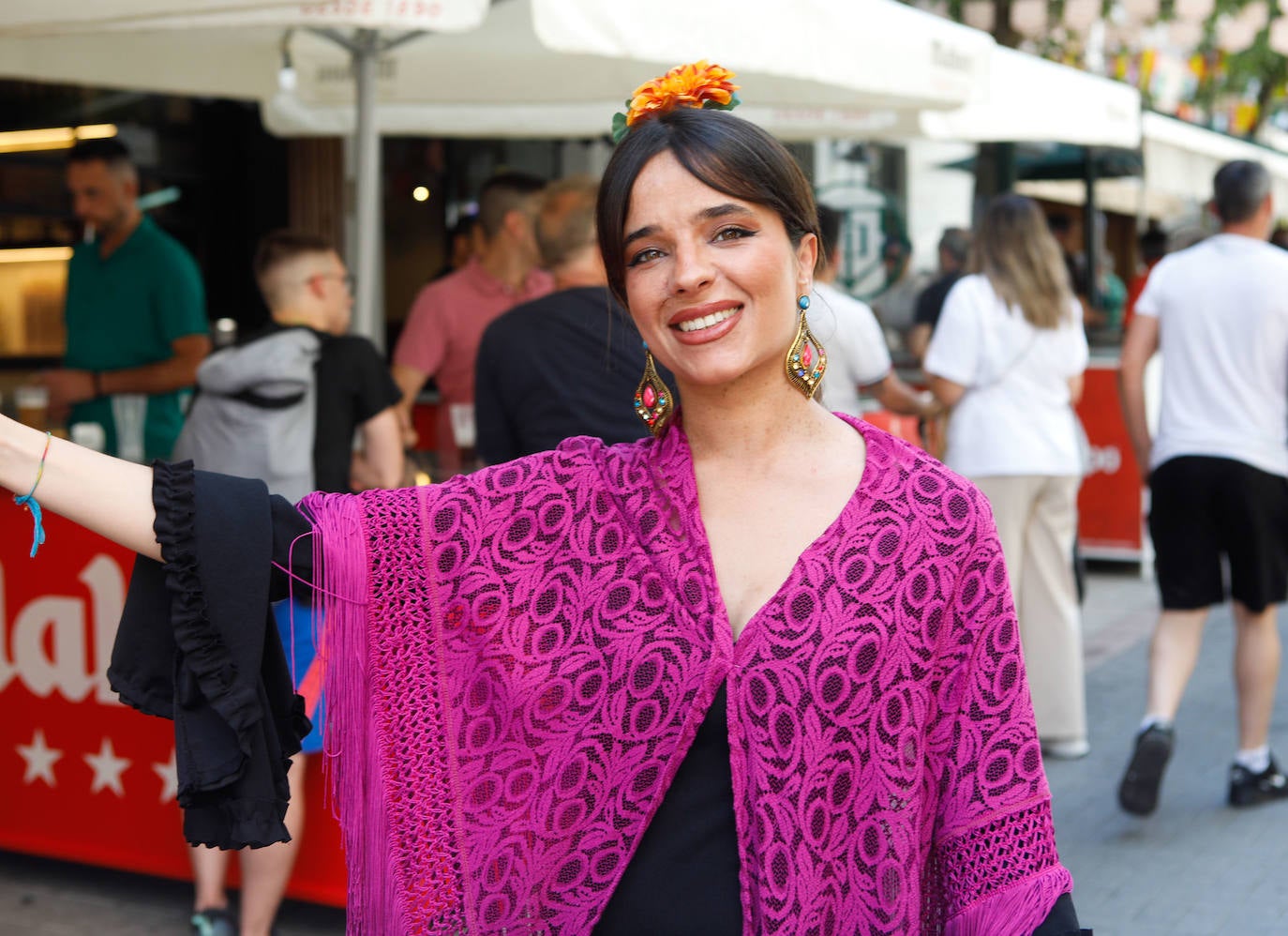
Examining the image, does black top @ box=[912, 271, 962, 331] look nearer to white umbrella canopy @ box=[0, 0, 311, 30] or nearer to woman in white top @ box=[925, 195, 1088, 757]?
woman in white top @ box=[925, 195, 1088, 757]

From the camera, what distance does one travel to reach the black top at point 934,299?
8.34 metres

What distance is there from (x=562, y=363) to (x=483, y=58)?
3207 millimetres

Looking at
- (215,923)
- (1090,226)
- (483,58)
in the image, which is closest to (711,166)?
(215,923)

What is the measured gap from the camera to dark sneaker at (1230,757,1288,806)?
5.45 metres

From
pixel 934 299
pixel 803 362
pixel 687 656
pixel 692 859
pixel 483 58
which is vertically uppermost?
pixel 483 58

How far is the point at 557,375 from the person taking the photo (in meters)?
4.08

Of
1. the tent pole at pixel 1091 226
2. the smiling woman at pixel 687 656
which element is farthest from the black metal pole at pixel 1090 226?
the smiling woman at pixel 687 656

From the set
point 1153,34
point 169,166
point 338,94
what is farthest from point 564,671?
point 1153,34

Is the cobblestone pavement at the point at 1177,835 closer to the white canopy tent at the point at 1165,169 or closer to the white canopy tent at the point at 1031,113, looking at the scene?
the white canopy tent at the point at 1031,113

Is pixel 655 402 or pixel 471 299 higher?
pixel 655 402

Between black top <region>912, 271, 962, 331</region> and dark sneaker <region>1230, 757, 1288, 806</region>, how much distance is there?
341 centimetres

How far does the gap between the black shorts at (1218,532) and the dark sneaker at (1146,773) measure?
492 millimetres

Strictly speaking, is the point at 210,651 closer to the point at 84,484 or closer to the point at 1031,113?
the point at 84,484

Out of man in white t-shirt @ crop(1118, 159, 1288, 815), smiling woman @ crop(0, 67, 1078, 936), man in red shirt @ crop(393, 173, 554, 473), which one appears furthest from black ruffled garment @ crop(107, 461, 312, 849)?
man in red shirt @ crop(393, 173, 554, 473)
